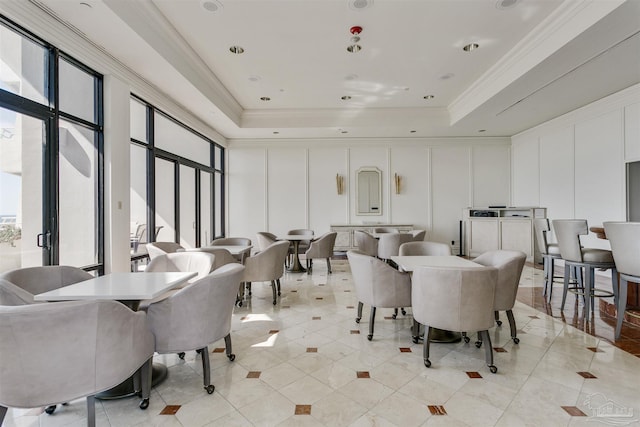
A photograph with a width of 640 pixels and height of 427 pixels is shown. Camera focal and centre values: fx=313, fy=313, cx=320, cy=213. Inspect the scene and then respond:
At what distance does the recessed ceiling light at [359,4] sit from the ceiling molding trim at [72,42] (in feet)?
9.94

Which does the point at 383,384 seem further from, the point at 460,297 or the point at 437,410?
the point at 460,297

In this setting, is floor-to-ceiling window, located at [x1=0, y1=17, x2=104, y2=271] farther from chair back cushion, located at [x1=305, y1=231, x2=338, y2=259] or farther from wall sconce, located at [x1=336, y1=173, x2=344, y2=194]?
wall sconce, located at [x1=336, y1=173, x2=344, y2=194]

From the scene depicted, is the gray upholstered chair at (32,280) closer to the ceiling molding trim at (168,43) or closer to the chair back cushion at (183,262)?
the chair back cushion at (183,262)

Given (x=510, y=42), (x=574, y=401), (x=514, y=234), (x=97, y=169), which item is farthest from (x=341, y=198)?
(x=574, y=401)

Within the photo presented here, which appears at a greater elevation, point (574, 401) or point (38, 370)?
point (38, 370)

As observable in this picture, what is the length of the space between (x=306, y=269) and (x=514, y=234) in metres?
5.23

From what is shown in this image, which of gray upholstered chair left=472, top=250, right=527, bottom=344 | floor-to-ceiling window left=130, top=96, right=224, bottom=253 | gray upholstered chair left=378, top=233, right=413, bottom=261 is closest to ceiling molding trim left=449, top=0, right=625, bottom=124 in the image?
gray upholstered chair left=472, top=250, right=527, bottom=344

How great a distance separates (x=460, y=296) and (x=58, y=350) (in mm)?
2618

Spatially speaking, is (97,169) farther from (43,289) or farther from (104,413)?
(104,413)

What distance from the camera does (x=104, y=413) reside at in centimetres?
209

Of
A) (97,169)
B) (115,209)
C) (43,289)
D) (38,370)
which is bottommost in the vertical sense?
(38,370)

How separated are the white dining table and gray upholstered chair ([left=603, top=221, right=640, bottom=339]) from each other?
409 centimetres

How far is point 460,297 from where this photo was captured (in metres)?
2.50

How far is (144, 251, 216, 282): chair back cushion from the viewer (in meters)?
3.30
